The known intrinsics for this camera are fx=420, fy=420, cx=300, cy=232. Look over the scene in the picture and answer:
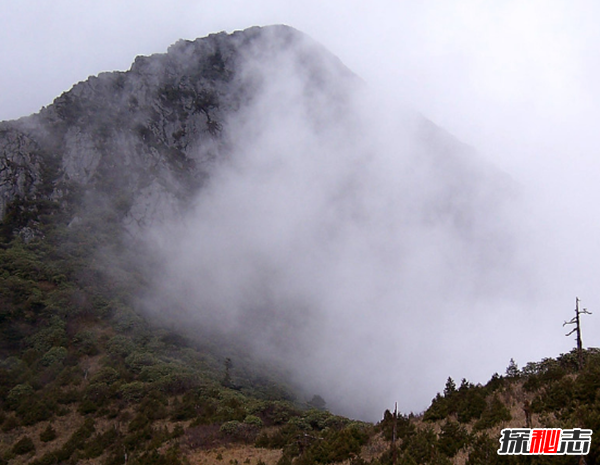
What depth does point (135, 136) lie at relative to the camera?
273 feet

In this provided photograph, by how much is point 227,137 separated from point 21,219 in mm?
54417

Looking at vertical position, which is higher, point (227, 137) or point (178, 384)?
point (227, 137)

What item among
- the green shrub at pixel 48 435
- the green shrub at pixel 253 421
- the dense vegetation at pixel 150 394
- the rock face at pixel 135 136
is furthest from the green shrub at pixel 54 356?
the rock face at pixel 135 136

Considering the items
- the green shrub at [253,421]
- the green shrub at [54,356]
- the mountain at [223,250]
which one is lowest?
the green shrub at [253,421]

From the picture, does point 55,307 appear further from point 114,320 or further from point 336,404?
point 336,404

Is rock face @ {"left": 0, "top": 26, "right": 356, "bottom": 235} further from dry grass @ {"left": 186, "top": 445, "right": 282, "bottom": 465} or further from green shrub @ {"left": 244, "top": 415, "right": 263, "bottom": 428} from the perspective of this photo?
dry grass @ {"left": 186, "top": 445, "right": 282, "bottom": 465}

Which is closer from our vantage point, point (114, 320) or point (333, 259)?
point (114, 320)

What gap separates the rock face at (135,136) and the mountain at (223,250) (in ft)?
1.32

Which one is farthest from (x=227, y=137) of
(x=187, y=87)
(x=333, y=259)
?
(x=333, y=259)

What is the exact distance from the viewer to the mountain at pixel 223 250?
95.0 feet

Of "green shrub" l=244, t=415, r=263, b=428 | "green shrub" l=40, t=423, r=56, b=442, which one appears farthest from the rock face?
"green shrub" l=244, t=415, r=263, b=428

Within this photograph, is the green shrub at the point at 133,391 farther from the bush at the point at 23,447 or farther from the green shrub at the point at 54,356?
the green shrub at the point at 54,356

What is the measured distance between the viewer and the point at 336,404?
50.9 metres

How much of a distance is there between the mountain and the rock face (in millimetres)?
402
